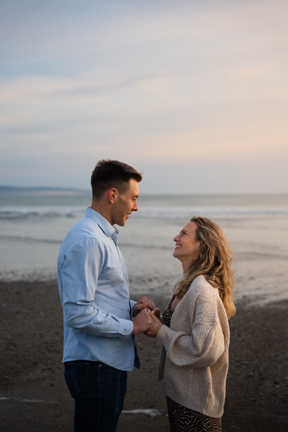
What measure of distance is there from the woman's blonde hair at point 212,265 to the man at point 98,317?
1.23 feet

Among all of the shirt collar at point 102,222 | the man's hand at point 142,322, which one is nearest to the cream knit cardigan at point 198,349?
the man's hand at point 142,322

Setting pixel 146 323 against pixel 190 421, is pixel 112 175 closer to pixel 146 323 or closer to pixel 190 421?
pixel 146 323

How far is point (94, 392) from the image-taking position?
2.87m

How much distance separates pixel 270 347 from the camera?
706cm

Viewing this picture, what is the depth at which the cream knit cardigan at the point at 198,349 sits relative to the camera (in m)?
2.93

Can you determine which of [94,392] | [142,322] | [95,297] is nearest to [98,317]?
[95,297]

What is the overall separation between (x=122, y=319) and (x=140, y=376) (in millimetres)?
3556

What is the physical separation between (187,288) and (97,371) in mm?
727

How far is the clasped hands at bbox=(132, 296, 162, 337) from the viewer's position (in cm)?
297

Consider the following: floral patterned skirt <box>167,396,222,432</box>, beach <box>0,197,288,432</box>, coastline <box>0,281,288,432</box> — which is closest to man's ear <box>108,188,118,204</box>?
beach <box>0,197,288,432</box>

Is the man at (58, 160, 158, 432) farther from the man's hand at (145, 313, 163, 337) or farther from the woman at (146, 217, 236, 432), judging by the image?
the woman at (146, 217, 236, 432)

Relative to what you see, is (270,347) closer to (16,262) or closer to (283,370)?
(283,370)

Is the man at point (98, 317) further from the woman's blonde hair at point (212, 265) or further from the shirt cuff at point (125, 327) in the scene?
the woman's blonde hair at point (212, 265)

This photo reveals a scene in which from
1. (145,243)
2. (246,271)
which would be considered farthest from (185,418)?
(145,243)
